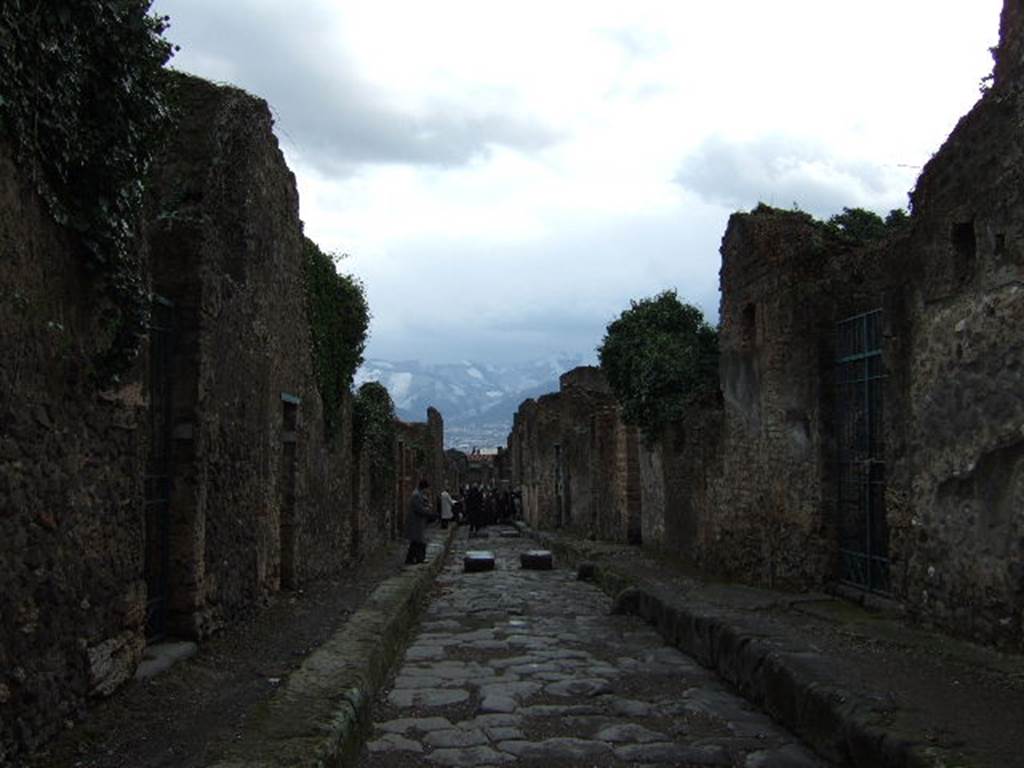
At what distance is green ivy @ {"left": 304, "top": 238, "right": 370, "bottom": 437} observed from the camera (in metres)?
12.1

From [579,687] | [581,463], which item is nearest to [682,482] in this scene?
[579,687]

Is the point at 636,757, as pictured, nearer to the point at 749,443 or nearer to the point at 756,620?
the point at 756,620

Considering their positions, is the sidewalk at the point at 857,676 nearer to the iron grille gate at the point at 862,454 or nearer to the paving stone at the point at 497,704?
the iron grille gate at the point at 862,454

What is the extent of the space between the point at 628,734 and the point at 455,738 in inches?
39.6

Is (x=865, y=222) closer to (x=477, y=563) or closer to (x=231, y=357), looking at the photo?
(x=477, y=563)

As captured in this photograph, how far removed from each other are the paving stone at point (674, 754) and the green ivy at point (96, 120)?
135 inches

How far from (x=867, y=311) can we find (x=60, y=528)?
7079 mm

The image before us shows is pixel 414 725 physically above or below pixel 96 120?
below

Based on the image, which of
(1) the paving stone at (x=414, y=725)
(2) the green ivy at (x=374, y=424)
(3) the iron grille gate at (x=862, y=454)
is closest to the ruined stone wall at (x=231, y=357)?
(1) the paving stone at (x=414, y=725)

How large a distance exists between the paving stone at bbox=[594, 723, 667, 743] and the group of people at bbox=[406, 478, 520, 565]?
9.60m

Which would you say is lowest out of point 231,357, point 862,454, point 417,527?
point 417,527

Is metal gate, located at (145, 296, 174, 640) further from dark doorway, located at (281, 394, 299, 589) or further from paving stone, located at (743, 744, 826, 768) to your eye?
paving stone, located at (743, 744, 826, 768)

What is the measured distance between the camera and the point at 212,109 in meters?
8.18

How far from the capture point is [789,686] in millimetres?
5672
